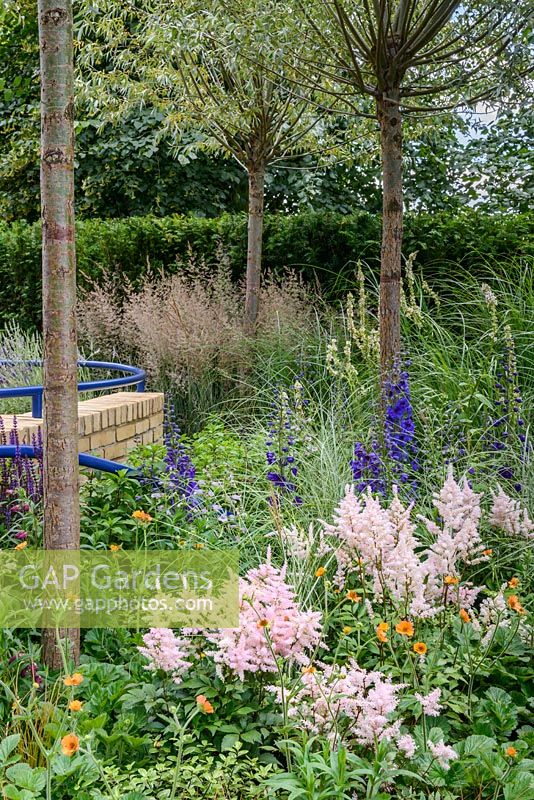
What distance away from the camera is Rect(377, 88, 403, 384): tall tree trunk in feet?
14.4

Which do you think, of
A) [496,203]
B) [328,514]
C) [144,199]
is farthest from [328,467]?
[144,199]

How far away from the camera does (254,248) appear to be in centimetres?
716

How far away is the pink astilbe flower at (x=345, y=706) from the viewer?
167cm

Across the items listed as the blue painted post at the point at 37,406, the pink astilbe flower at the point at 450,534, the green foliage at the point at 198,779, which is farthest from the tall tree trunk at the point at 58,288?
the blue painted post at the point at 37,406

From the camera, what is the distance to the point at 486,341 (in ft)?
16.8

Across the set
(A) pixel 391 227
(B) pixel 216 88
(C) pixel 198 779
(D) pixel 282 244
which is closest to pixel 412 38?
(A) pixel 391 227

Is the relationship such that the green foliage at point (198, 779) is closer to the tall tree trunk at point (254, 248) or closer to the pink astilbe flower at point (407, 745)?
the pink astilbe flower at point (407, 745)

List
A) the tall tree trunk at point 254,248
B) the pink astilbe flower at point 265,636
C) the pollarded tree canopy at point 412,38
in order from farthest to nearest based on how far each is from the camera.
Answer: the tall tree trunk at point 254,248 < the pollarded tree canopy at point 412,38 < the pink astilbe flower at point 265,636

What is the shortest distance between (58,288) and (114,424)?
2.12 meters

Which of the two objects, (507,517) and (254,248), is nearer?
(507,517)

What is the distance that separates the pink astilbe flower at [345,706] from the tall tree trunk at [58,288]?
737mm

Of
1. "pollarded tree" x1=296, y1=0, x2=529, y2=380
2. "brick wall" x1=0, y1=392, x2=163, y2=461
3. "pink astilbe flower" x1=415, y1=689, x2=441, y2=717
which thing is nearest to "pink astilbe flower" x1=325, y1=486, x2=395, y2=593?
"pink astilbe flower" x1=415, y1=689, x2=441, y2=717

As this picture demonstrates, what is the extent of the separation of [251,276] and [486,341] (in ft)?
8.62

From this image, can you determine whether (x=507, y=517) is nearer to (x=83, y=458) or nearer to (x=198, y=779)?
(x=198, y=779)
